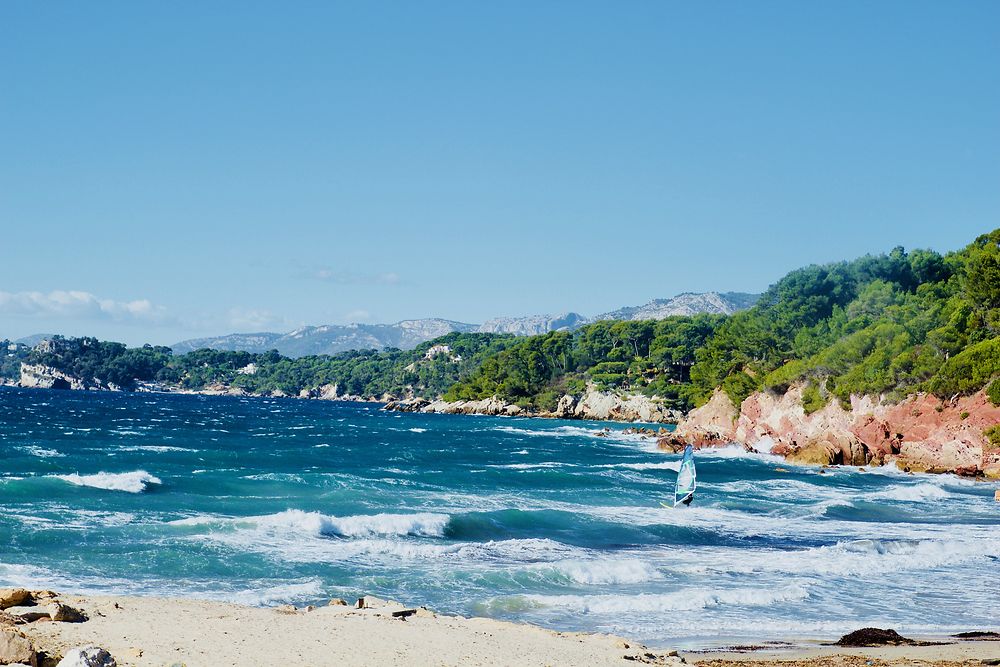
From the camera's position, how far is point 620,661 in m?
12.6

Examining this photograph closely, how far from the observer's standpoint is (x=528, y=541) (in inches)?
994

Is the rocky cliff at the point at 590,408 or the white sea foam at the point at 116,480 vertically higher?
the rocky cliff at the point at 590,408

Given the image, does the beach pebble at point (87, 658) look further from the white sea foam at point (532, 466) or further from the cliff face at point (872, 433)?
the cliff face at point (872, 433)

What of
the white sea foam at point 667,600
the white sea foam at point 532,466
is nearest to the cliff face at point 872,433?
the white sea foam at point 532,466

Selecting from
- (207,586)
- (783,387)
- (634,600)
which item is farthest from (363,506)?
(783,387)

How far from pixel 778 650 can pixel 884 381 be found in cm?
4710

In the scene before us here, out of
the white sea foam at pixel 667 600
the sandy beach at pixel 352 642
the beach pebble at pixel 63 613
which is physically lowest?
the white sea foam at pixel 667 600

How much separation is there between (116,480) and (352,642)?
26398 millimetres

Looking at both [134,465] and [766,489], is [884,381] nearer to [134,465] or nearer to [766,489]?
[766,489]

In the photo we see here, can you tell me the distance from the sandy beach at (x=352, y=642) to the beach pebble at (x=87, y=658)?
0.36 metres

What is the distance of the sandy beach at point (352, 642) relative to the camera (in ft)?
36.2

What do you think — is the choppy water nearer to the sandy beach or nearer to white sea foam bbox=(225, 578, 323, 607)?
white sea foam bbox=(225, 578, 323, 607)

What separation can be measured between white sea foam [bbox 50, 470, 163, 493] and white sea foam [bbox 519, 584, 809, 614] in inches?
819

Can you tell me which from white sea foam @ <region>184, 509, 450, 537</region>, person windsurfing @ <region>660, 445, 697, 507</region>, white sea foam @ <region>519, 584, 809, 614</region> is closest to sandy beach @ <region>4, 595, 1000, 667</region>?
white sea foam @ <region>519, 584, 809, 614</region>
